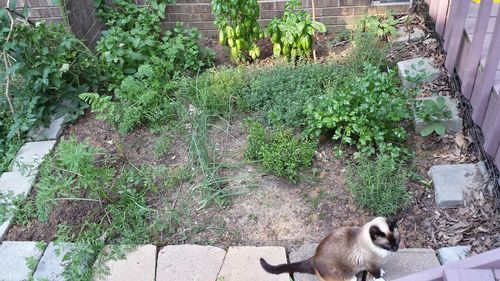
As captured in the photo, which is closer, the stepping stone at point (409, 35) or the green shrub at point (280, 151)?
the green shrub at point (280, 151)

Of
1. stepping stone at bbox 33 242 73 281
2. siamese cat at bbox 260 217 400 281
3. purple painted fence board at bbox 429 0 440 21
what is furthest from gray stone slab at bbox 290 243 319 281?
purple painted fence board at bbox 429 0 440 21

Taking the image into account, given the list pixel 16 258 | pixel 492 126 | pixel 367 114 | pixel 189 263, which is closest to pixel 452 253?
pixel 492 126

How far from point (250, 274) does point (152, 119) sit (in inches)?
66.8

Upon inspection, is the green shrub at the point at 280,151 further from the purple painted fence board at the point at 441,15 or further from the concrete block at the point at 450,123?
the purple painted fence board at the point at 441,15

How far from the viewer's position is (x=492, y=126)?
2.96 m

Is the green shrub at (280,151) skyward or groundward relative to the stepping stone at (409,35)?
groundward

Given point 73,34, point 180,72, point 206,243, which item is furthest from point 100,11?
point 206,243

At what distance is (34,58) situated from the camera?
3859 mm

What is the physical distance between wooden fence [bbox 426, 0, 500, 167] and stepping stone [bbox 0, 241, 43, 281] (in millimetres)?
3136

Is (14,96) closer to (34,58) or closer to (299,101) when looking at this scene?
(34,58)

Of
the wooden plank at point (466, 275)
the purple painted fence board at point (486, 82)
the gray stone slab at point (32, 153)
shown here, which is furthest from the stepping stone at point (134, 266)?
the purple painted fence board at point (486, 82)

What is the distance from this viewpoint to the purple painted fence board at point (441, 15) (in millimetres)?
3922

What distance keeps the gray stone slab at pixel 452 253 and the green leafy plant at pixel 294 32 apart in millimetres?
2166

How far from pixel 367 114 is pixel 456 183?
76 centimetres
